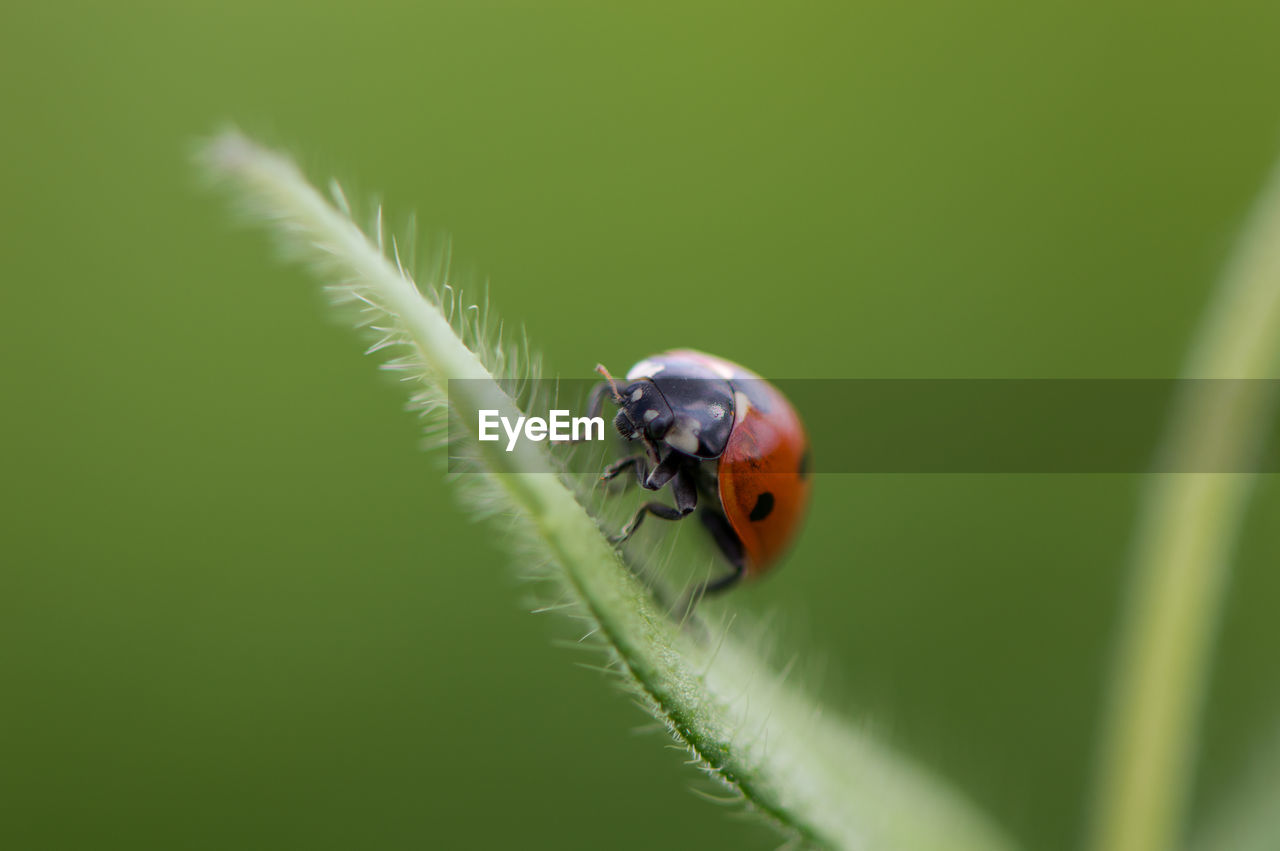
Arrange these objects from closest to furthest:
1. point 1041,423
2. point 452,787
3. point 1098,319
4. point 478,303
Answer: point 478,303, point 452,787, point 1041,423, point 1098,319

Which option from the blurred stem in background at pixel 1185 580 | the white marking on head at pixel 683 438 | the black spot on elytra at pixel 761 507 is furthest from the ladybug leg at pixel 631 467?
Answer: the blurred stem in background at pixel 1185 580

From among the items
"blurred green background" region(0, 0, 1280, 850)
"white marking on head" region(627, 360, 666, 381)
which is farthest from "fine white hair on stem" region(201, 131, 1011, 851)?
"blurred green background" region(0, 0, 1280, 850)

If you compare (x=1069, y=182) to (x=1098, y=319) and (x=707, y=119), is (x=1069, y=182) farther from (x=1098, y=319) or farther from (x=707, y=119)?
(x=707, y=119)

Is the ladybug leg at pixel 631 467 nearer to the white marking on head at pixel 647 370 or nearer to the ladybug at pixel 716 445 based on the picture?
the ladybug at pixel 716 445

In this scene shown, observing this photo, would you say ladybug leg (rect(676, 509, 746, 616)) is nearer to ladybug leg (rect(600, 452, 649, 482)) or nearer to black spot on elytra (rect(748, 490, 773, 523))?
black spot on elytra (rect(748, 490, 773, 523))

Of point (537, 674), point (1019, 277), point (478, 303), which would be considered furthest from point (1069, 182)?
point (478, 303)
